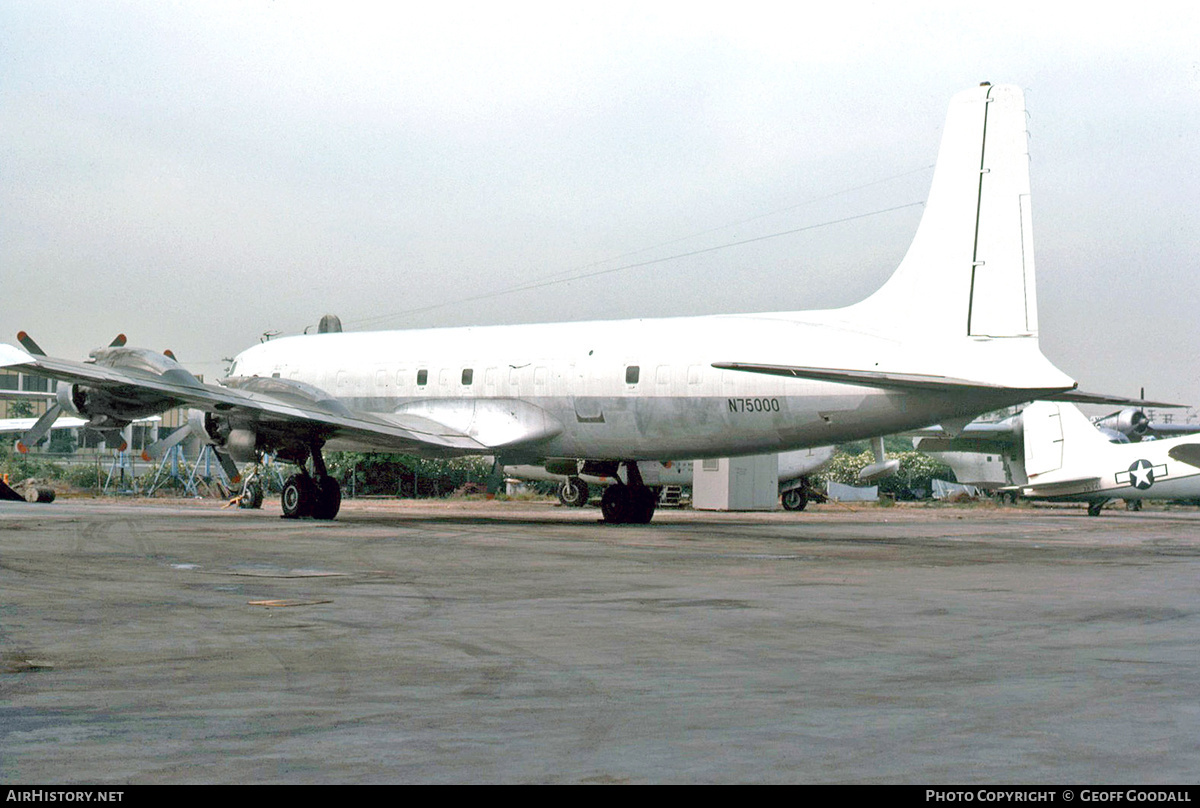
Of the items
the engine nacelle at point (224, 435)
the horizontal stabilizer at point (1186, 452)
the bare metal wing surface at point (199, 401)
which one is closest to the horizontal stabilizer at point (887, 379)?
the bare metal wing surface at point (199, 401)

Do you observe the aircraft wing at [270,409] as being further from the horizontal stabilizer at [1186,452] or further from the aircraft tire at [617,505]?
the horizontal stabilizer at [1186,452]

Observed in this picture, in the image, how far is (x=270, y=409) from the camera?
2586 cm

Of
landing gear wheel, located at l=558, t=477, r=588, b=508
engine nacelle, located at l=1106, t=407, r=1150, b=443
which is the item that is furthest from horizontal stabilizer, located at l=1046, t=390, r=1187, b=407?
engine nacelle, located at l=1106, t=407, r=1150, b=443

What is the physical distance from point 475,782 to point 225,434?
79.2ft

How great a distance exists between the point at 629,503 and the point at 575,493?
1686 centimetres

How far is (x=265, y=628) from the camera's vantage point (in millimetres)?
10016

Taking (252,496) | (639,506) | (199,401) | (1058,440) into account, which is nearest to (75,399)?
(199,401)

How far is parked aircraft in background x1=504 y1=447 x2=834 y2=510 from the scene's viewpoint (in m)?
46.5

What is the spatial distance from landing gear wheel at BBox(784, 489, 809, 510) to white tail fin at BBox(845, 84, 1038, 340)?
29.0 metres

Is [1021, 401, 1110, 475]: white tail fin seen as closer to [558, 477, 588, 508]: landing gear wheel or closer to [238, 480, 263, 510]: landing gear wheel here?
[558, 477, 588, 508]: landing gear wheel

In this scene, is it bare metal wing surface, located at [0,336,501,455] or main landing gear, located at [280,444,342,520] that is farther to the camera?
main landing gear, located at [280,444,342,520]

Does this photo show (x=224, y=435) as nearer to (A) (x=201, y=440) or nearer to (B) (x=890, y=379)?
(A) (x=201, y=440)

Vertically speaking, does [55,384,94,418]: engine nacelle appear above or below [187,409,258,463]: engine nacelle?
above

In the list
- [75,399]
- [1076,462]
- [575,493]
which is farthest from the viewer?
[575,493]
